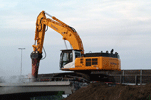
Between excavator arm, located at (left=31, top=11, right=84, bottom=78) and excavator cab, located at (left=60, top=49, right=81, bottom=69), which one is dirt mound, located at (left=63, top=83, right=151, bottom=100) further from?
excavator arm, located at (left=31, top=11, right=84, bottom=78)

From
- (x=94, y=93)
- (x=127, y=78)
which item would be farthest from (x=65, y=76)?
(x=127, y=78)

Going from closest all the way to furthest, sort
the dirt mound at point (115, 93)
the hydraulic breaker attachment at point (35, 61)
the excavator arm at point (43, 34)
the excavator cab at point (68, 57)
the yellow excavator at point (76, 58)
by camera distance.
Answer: the dirt mound at point (115, 93), the yellow excavator at point (76, 58), the excavator cab at point (68, 57), the excavator arm at point (43, 34), the hydraulic breaker attachment at point (35, 61)

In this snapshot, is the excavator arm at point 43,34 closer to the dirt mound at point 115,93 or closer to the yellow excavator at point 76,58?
the yellow excavator at point 76,58

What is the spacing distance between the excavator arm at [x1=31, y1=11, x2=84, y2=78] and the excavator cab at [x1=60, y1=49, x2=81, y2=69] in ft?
6.20

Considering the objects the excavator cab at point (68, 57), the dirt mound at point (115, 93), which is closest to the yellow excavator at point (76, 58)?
the excavator cab at point (68, 57)

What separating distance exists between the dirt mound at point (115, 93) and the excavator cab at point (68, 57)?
6.82 m

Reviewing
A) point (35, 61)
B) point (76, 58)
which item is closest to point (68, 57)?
point (76, 58)

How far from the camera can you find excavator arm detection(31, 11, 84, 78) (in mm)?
28641

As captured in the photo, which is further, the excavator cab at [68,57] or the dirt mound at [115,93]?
the excavator cab at [68,57]

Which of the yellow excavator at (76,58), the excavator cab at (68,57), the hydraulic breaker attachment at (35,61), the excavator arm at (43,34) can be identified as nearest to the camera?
the yellow excavator at (76,58)

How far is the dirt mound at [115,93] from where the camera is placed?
16266 millimetres

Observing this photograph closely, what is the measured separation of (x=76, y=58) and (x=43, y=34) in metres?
7.92

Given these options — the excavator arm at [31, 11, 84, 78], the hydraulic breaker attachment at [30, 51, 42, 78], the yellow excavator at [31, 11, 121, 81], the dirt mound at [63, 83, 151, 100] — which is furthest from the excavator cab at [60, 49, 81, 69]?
the dirt mound at [63, 83, 151, 100]

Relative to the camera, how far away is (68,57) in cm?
2653
